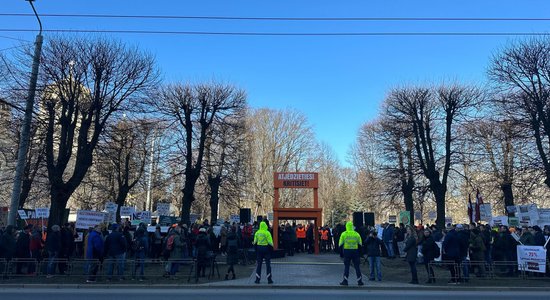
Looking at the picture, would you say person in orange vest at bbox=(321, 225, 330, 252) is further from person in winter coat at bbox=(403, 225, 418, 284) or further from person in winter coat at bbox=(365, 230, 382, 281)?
person in winter coat at bbox=(403, 225, 418, 284)

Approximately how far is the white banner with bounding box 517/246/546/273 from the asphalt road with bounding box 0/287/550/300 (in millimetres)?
3006

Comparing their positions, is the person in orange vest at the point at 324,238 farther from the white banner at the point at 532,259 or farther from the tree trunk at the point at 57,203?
the tree trunk at the point at 57,203

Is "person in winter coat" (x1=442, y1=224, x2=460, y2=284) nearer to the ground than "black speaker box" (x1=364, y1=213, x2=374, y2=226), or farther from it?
nearer to the ground

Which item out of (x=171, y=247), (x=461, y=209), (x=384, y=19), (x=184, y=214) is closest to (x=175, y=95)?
(x=184, y=214)

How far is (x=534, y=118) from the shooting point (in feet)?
86.2

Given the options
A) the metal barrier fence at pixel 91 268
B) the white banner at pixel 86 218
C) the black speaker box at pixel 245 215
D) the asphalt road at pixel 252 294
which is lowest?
the asphalt road at pixel 252 294

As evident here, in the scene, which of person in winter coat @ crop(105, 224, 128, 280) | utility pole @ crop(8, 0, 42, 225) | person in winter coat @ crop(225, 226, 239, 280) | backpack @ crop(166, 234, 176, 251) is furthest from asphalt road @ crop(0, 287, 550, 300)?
utility pole @ crop(8, 0, 42, 225)

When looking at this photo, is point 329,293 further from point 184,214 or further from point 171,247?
point 184,214

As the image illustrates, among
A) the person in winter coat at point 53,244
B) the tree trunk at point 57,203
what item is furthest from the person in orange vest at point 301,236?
the person in winter coat at point 53,244

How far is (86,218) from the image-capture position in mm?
19625

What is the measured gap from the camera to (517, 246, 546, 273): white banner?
16.0 meters

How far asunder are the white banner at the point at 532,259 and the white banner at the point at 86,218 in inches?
654

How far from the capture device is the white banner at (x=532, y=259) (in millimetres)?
15953

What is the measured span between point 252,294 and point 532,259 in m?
10.6
